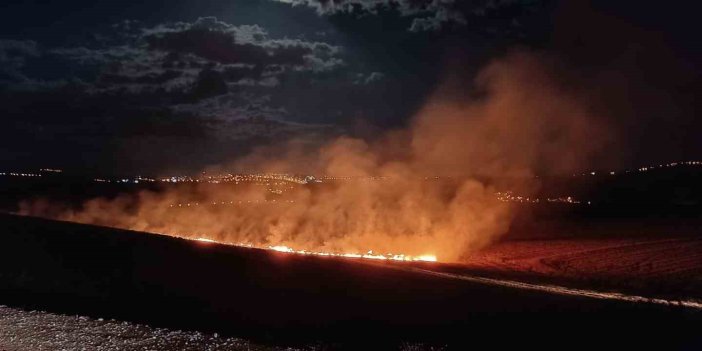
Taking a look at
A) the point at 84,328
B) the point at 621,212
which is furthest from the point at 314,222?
the point at 621,212

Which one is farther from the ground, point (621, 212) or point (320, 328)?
point (621, 212)

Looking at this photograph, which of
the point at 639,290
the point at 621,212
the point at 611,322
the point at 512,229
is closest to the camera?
the point at 611,322

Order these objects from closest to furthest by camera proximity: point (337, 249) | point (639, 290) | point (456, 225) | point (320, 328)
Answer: point (320, 328), point (639, 290), point (337, 249), point (456, 225)

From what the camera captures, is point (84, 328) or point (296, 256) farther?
point (296, 256)

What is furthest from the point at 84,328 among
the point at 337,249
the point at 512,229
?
the point at 512,229

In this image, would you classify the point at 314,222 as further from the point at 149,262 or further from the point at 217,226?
the point at 149,262

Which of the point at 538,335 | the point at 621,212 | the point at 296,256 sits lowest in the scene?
the point at 538,335

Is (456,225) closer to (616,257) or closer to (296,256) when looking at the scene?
(616,257)
